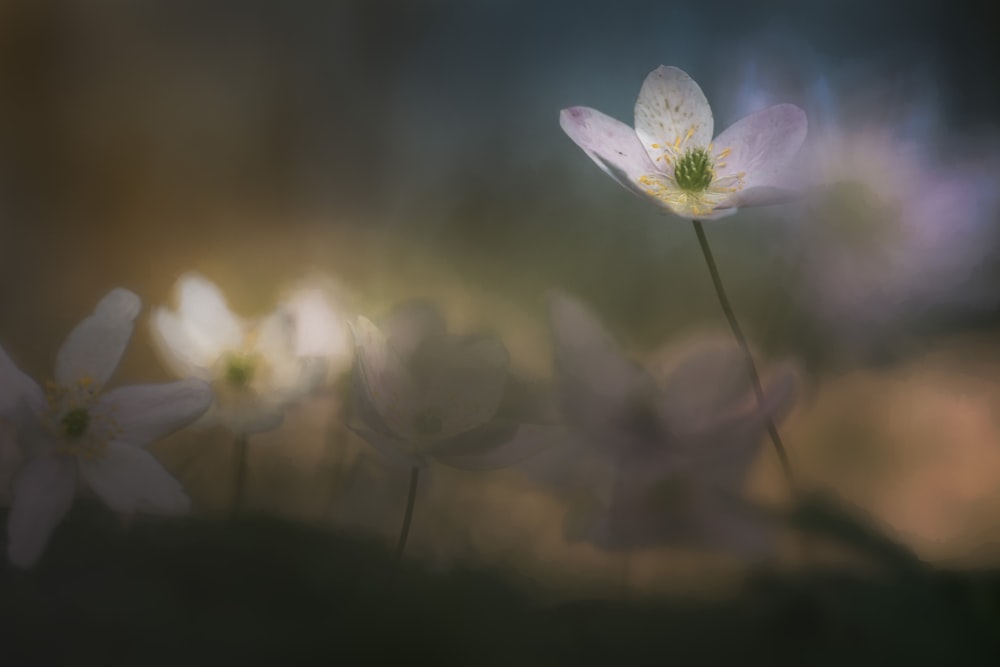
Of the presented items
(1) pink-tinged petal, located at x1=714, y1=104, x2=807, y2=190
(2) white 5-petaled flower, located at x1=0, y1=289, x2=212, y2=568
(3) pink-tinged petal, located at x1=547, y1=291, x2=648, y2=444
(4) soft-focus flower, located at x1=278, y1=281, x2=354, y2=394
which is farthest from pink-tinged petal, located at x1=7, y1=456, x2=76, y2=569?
(1) pink-tinged petal, located at x1=714, y1=104, x2=807, y2=190

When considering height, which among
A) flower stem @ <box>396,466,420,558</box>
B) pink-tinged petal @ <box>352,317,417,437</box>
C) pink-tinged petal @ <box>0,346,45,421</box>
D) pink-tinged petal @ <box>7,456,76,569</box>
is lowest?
pink-tinged petal @ <box>7,456,76,569</box>

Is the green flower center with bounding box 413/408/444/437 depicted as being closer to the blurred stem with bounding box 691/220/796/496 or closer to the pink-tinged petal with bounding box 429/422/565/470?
the pink-tinged petal with bounding box 429/422/565/470

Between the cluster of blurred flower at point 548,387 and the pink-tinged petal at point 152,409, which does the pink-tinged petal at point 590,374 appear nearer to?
the cluster of blurred flower at point 548,387

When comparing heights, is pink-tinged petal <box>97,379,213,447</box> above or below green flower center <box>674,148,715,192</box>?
below

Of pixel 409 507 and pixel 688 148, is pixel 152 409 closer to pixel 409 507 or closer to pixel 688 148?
pixel 409 507

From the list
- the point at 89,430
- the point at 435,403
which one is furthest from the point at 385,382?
the point at 89,430

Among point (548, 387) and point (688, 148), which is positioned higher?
point (688, 148)
